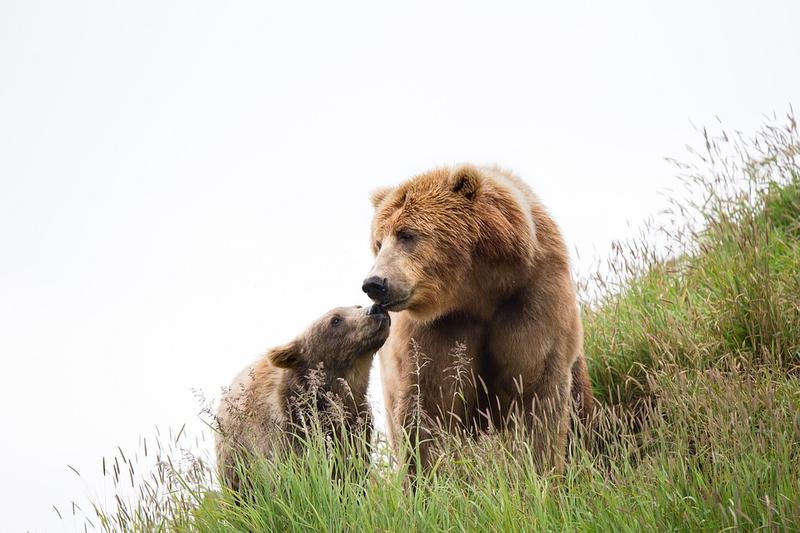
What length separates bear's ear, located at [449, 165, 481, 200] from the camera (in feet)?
18.4

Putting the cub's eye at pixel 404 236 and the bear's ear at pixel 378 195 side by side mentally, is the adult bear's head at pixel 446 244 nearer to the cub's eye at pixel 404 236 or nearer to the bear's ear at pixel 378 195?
the cub's eye at pixel 404 236

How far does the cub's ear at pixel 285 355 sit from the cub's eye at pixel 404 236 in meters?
1.36

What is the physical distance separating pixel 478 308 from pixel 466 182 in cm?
77

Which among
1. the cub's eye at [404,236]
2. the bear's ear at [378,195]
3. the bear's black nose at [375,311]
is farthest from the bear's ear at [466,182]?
the bear's black nose at [375,311]

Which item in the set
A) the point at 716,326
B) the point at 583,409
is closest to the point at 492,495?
the point at 583,409

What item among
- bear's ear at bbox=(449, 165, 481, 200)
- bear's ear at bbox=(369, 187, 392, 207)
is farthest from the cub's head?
bear's ear at bbox=(449, 165, 481, 200)

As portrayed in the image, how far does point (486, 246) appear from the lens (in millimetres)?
5449

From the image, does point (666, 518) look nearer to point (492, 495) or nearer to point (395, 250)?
point (492, 495)

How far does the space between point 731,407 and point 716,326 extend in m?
1.94

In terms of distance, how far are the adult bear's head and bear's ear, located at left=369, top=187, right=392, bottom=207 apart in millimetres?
376

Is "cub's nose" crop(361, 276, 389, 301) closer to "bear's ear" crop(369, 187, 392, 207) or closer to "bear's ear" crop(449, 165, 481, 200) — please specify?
"bear's ear" crop(449, 165, 481, 200)

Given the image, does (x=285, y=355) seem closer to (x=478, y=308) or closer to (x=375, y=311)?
(x=375, y=311)

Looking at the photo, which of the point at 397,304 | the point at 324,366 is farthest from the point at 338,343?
the point at 397,304

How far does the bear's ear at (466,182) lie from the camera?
18.4 ft
